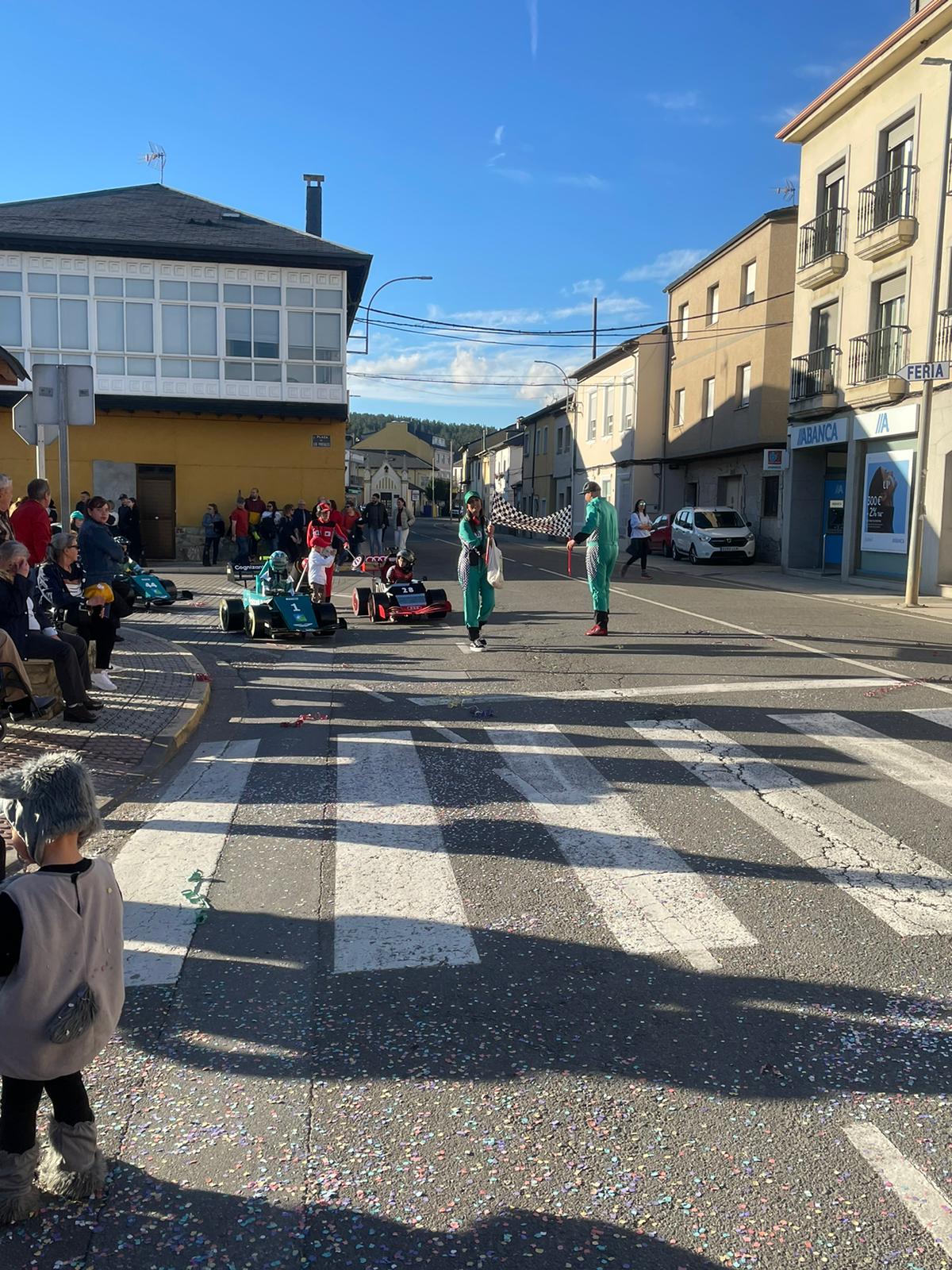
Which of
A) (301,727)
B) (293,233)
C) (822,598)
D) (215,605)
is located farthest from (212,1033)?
(293,233)

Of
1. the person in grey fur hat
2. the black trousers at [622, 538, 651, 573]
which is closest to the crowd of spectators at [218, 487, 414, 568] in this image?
the black trousers at [622, 538, 651, 573]

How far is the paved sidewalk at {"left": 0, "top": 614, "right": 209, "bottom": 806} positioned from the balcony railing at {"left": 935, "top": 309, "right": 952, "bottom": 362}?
1605 cm

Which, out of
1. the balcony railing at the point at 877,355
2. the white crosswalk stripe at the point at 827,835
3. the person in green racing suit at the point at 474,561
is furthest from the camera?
the balcony railing at the point at 877,355

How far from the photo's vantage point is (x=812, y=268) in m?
25.3

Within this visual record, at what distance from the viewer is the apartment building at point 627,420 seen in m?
41.3

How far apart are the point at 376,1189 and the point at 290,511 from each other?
24.1m

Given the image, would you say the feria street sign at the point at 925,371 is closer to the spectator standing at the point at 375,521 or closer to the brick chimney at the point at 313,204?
the spectator standing at the point at 375,521

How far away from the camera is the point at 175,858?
5.28 metres

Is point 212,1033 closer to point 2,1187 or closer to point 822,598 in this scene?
point 2,1187

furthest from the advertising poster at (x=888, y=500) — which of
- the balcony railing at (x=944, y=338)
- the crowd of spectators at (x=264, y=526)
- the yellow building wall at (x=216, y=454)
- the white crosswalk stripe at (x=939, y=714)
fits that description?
the yellow building wall at (x=216, y=454)

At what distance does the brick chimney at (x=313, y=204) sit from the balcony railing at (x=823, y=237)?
1848 centimetres

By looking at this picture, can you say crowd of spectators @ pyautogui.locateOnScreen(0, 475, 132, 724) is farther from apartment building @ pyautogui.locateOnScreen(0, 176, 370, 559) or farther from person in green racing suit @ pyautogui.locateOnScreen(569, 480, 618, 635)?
apartment building @ pyautogui.locateOnScreen(0, 176, 370, 559)

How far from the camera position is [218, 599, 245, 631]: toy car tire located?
45.6 ft

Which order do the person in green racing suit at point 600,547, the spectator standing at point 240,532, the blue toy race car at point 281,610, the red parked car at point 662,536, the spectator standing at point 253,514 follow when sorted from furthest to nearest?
the red parked car at point 662,536, the spectator standing at point 253,514, the spectator standing at point 240,532, the blue toy race car at point 281,610, the person in green racing suit at point 600,547
